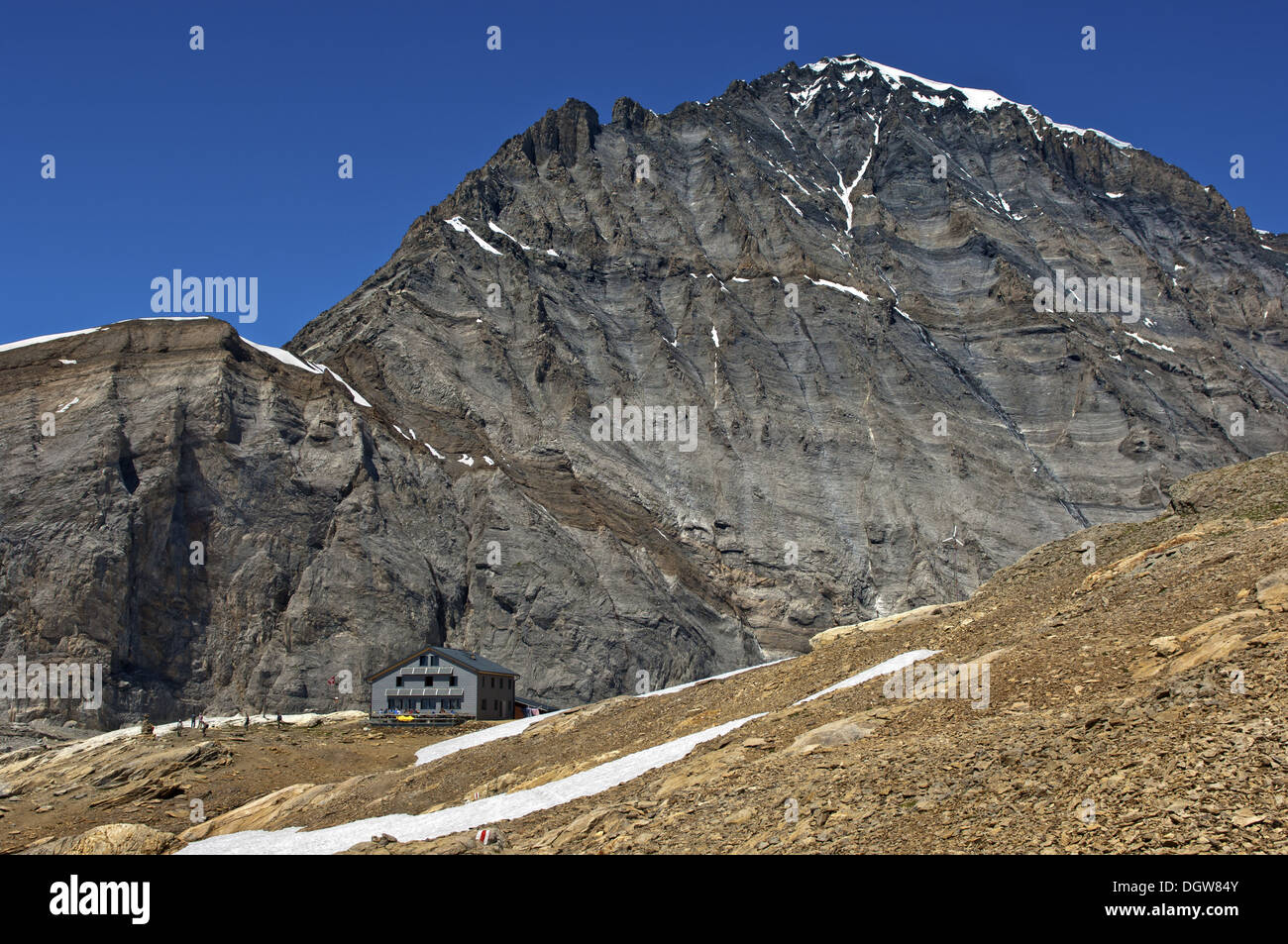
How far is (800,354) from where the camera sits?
108m

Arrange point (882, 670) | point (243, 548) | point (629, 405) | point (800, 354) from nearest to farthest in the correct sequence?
point (882, 670) → point (243, 548) → point (629, 405) → point (800, 354)

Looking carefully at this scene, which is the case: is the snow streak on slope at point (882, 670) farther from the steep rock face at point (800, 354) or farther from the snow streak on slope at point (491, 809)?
the steep rock face at point (800, 354)

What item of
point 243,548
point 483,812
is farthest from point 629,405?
point 483,812

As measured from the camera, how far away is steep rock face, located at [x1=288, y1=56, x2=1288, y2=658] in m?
90.4

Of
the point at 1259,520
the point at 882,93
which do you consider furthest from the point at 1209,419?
the point at 1259,520

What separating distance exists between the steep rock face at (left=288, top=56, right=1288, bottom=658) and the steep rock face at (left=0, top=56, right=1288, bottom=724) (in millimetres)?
387

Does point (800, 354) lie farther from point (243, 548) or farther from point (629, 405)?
point (243, 548)

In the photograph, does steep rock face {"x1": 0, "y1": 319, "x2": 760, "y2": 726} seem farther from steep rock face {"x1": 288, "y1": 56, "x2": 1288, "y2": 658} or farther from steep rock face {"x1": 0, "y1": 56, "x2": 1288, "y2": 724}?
steep rock face {"x1": 288, "y1": 56, "x2": 1288, "y2": 658}

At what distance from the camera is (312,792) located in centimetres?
2988

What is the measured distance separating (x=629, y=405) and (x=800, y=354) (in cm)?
2018

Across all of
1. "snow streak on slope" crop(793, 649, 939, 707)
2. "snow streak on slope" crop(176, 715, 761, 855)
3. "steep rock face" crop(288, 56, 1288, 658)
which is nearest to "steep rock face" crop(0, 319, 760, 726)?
"steep rock face" crop(288, 56, 1288, 658)

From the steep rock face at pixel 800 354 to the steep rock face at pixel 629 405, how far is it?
1.27 ft

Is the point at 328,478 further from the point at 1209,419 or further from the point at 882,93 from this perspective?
the point at 882,93

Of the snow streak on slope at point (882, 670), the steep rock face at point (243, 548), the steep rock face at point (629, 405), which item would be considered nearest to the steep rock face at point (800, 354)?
the steep rock face at point (629, 405)
